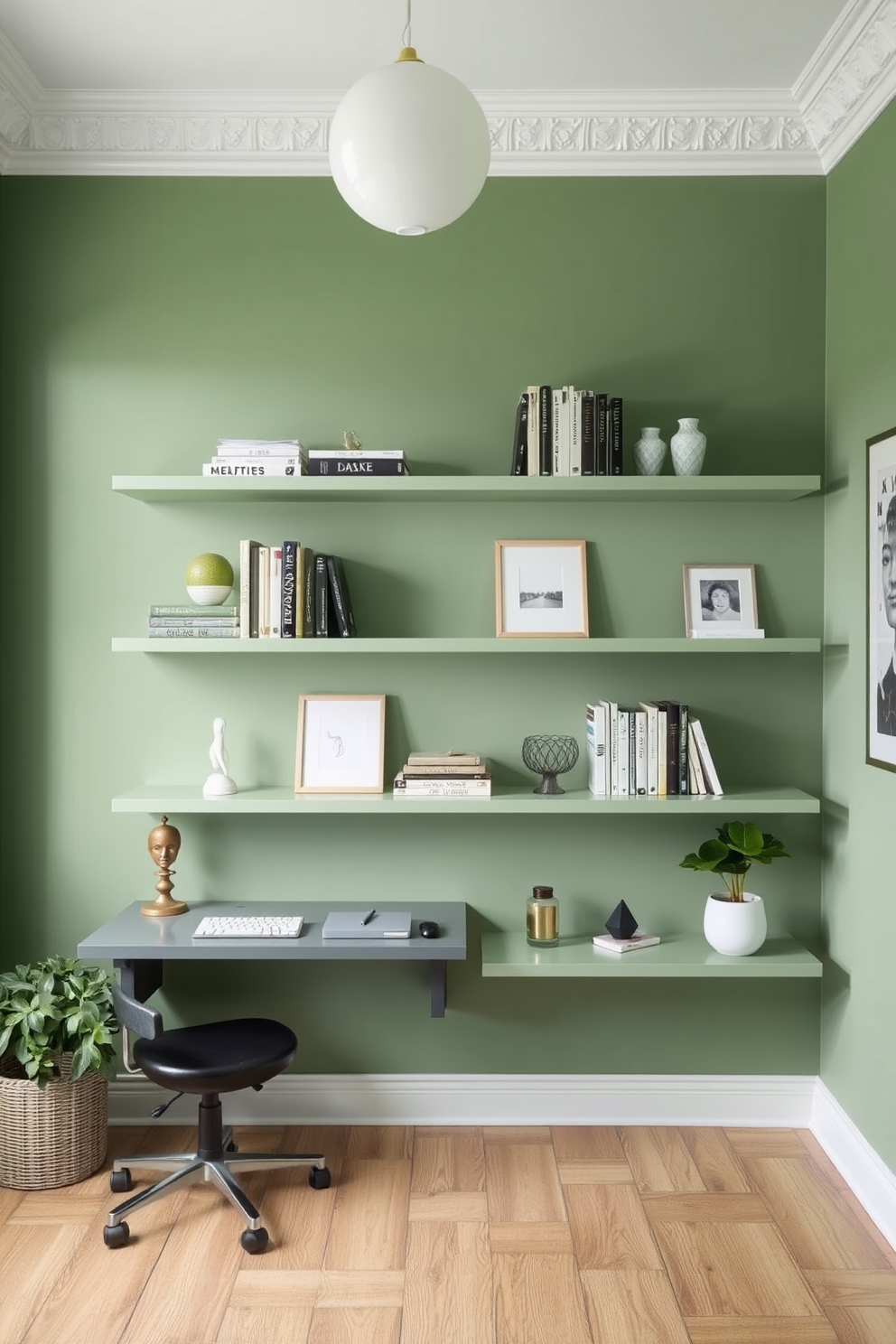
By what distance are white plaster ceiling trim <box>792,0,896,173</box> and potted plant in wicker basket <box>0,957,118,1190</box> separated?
9.94 feet

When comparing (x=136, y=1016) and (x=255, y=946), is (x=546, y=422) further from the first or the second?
(x=136, y=1016)

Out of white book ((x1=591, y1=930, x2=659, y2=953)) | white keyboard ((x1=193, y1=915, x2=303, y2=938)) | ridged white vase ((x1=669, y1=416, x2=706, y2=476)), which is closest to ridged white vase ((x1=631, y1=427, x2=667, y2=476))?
ridged white vase ((x1=669, y1=416, x2=706, y2=476))

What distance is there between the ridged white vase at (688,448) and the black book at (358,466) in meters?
0.76

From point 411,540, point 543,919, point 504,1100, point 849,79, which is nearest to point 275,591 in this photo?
point 411,540

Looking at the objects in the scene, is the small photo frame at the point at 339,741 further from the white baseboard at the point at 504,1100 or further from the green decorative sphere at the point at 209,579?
the white baseboard at the point at 504,1100

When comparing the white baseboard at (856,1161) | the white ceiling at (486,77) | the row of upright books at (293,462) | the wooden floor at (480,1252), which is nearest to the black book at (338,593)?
the row of upright books at (293,462)

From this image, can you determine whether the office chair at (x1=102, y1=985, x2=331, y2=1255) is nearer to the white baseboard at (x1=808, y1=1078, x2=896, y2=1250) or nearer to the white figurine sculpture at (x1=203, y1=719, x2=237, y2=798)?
the white figurine sculpture at (x1=203, y1=719, x2=237, y2=798)

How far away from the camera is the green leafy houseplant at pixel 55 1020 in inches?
107

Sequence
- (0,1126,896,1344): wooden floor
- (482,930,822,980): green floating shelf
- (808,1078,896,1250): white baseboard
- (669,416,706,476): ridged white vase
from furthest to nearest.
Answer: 1. (669,416,706,476): ridged white vase
2. (482,930,822,980): green floating shelf
3. (808,1078,896,1250): white baseboard
4. (0,1126,896,1344): wooden floor

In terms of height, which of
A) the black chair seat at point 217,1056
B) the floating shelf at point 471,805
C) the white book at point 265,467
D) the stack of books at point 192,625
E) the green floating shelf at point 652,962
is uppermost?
the white book at point 265,467

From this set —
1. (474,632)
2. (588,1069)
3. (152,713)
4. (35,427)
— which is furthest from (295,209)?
(588,1069)

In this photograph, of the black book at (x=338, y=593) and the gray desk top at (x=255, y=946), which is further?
the black book at (x=338, y=593)

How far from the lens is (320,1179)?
2.72 meters

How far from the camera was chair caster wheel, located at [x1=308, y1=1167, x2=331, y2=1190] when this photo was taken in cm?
272
